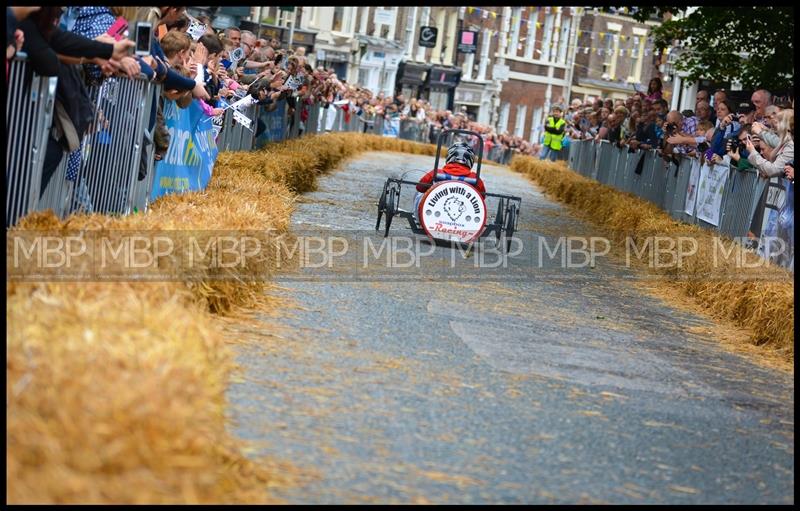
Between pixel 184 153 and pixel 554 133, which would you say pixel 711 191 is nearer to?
pixel 184 153

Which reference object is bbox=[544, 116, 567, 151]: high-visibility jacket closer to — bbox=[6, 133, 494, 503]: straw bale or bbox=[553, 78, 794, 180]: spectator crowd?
bbox=[553, 78, 794, 180]: spectator crowd

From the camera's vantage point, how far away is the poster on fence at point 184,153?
1299 centimetres

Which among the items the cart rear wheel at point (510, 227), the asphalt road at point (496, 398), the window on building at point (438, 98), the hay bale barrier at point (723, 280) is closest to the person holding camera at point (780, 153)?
the hay bale barrier at point (723, 280)

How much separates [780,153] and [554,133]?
3046 centimetres

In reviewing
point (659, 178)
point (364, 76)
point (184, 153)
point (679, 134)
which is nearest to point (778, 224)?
point (184, 153)

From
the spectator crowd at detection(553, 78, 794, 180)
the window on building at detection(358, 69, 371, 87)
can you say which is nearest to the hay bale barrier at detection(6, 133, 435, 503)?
the spectator crowd at detection(553, 78, 794, 180)

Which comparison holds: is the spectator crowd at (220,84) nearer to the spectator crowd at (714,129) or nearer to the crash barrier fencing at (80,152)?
the spectator crowd at (714,129)

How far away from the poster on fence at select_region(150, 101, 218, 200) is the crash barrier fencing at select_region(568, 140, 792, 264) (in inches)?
214

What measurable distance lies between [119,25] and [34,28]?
1.92 meters

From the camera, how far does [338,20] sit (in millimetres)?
61000

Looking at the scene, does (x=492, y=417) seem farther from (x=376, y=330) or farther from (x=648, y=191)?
(x=648, y=191)

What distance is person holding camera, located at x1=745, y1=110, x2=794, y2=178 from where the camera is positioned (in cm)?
1447

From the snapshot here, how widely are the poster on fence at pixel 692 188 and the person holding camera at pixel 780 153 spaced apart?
12.7 feet

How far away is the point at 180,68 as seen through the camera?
516 inches
